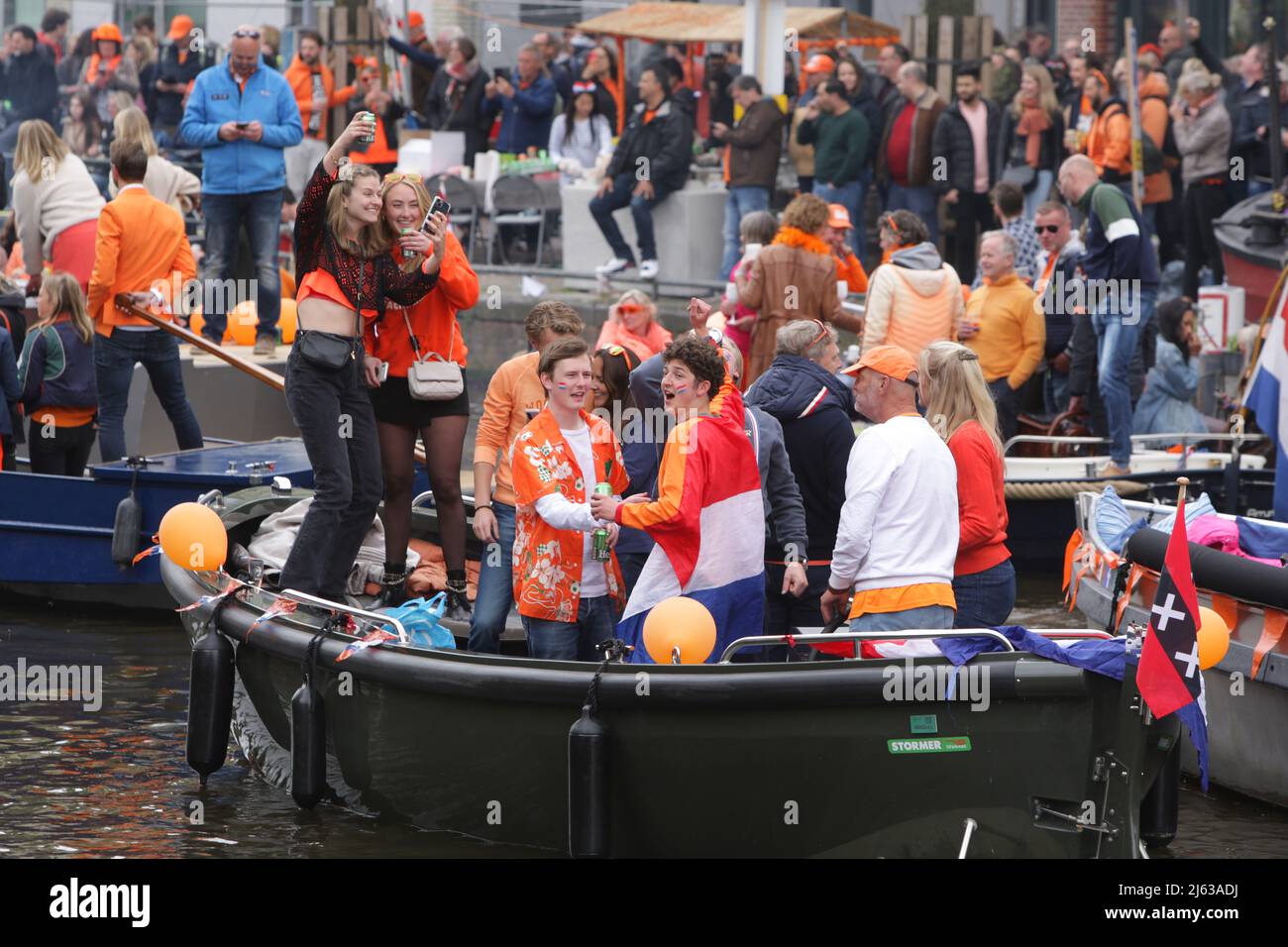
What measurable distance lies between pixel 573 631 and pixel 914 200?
30.9 feet

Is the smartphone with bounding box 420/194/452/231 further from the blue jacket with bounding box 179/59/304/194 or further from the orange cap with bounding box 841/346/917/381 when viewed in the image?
the blue jacket with bounding box 179/59/304/194

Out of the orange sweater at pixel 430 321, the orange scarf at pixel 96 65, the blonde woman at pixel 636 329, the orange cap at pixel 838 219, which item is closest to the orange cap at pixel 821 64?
the orange cap at pixel 838 219

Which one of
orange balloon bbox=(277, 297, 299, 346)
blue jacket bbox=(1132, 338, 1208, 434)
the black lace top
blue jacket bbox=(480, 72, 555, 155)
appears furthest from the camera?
blue jacket bbox=(480, 72, 555, 155)

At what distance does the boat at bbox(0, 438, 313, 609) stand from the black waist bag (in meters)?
2.49

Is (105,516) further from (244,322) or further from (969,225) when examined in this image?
(969,225)

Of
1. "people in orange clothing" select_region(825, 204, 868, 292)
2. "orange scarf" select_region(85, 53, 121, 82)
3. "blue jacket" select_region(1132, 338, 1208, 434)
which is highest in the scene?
"orange scarf" select_region(85, 53, 121, 82)

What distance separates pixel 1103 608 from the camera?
27.3 ft

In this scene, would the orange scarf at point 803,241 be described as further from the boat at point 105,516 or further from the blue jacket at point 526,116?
the blue jacket at point 526,116

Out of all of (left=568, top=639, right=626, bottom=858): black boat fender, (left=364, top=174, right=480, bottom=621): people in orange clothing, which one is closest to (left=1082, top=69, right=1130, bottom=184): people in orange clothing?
(left=364, top=174, right=480, bottom=621): people in orange clothing

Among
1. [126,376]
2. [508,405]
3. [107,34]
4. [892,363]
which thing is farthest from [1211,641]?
[107,34]

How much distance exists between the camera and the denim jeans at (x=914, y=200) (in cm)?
1564

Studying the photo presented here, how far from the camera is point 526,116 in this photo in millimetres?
18141

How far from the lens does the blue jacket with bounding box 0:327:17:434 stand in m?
9.93

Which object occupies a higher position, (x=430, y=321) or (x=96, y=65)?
(x=96, y=65)
